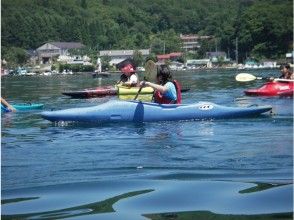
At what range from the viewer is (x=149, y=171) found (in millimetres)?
5609

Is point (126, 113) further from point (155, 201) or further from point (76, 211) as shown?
point (76, 211)

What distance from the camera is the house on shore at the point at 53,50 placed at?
134 meters

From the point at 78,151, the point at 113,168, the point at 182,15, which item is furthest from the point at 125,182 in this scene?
the point at 182,15

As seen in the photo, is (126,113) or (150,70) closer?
(126,113)

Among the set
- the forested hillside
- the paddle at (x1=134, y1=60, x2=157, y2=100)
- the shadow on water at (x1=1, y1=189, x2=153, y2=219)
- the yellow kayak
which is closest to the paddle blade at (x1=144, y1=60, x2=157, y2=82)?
the paddle at (x1=134, y1=60, x2=157, y2=100)

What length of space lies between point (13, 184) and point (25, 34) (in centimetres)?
14213

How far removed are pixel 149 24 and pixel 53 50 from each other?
33.4 meters

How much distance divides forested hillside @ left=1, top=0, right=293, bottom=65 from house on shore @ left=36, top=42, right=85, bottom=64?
17.0 ft

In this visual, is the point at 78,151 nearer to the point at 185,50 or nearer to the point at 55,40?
the point at 185,50

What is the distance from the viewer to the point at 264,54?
9762 cm

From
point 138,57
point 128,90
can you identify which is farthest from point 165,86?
point 138,57

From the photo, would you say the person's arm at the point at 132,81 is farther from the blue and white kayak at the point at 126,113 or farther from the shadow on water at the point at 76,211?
the shadow on water at the point at 76,211

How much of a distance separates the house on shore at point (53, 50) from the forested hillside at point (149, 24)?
519 centimetres

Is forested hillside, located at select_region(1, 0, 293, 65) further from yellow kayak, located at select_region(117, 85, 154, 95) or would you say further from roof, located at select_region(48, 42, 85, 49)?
yellow kayak, located at select_region(117, 85, 154, 95)
